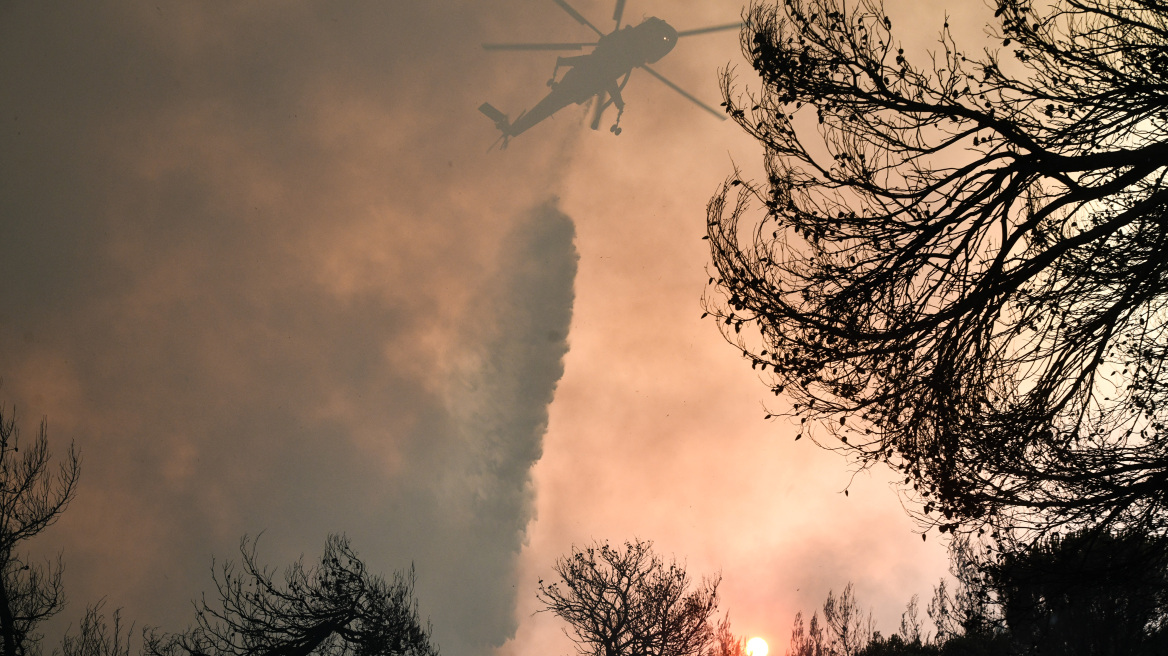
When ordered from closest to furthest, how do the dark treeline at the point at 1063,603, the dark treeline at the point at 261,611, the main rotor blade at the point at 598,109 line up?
the dark treeline at the point at 1063,603, the dark treeline at the point at 261,611, the main rotor blade at the point at 598,109

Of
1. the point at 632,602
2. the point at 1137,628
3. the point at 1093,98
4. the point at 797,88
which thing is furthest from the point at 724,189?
the point at 632,602

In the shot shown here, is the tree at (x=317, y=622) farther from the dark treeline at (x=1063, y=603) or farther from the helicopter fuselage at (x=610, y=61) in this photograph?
the helicopter fuselage at (x=610, y=61)

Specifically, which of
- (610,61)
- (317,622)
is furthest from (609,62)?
(317,622)

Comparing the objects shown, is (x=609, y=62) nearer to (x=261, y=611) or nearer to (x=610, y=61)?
(x=610, y=61)

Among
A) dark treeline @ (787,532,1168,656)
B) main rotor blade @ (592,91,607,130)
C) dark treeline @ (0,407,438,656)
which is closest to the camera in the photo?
dark treeline @ (787,532,1168,656)

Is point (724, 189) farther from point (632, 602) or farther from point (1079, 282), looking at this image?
point (632, 602)

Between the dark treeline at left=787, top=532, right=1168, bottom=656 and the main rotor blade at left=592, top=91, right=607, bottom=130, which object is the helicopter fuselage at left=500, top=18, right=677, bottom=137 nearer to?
the main rotor blade at left=592, top=91, right=607, bottom=130

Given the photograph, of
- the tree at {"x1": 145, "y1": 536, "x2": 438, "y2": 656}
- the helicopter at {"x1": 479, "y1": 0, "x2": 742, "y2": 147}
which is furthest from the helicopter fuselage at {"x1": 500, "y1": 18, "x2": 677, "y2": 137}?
the tree at {"x1": 145, "y1": 536, "x2": 438, "y2": 656}

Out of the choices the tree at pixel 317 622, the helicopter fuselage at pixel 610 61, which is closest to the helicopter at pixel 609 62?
the helicopter fuselage at pixel 610 61
